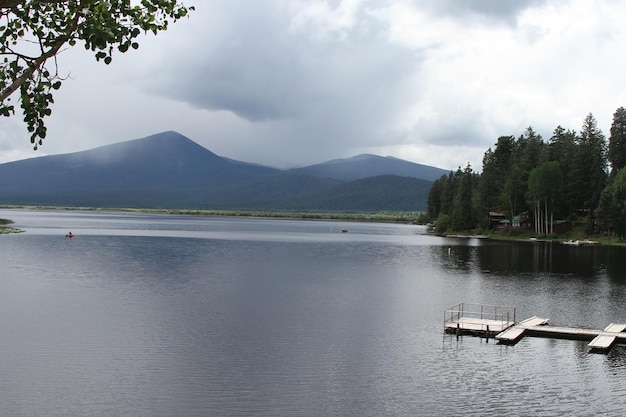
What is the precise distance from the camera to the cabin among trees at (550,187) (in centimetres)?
12938

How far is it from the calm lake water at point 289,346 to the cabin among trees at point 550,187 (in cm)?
6078

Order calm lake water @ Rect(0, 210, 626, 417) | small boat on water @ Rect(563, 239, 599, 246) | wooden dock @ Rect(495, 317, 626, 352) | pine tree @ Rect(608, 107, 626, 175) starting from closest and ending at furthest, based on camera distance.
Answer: calm lake water @ Rect(0, 210, 626, 417) → wooden dock @ Rect(495, 317, 626, 352) → small boat on water @ Rect(563, 239, 599, 246) → pine tree @ Rect(608, 107, 626, 175)

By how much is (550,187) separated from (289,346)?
11067 cm

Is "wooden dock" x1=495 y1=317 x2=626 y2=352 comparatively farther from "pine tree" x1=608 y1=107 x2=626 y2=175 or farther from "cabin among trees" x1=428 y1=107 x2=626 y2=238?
"pine tree" x1=608 y1=107 x2=626 y2=175

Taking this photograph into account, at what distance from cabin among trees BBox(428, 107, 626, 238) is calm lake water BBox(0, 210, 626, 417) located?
60.8 meters

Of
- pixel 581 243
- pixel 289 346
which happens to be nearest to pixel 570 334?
pixel 289 346

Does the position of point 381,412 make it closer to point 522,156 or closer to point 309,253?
point 309,253

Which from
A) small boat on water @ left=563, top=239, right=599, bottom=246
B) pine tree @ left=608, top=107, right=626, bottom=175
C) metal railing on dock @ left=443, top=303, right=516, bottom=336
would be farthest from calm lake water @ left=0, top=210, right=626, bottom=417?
pine tree @ left=608, top=107, right=626, bottom=175

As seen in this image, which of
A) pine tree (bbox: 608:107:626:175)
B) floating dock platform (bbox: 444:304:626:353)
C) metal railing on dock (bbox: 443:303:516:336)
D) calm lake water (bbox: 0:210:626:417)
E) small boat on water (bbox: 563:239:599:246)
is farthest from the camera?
pine tree (bbox: 608:107:626:175)

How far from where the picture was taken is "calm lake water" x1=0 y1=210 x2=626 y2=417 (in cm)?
2598

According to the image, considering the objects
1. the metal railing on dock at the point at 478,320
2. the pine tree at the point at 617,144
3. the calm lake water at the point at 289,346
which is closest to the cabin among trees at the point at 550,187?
the pine tree at the point at 617,144

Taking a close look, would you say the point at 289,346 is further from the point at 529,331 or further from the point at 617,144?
the point at 617,144

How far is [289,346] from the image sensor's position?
115 ft

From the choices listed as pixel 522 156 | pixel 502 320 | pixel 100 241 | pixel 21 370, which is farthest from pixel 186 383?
pixel 522 156
